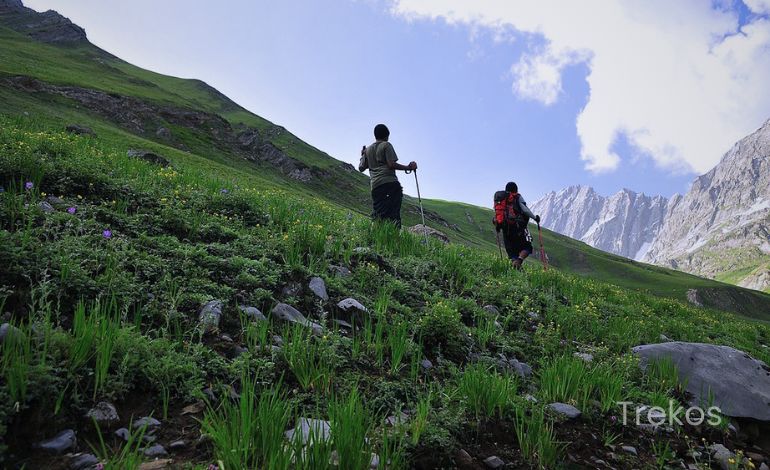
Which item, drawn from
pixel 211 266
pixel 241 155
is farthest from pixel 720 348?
pixel 241 155

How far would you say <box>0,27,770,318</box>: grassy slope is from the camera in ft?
181

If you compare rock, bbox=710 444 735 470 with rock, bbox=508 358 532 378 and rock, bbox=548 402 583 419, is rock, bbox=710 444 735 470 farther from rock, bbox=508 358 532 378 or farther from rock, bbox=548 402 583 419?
rock, bbox=508 358 532 378

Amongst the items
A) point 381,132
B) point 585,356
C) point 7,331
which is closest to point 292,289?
point 7,331

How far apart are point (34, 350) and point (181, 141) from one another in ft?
250

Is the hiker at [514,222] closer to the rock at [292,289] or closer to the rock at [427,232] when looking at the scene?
the rock at [427,232]

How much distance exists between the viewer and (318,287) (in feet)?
19.9

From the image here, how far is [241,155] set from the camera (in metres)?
82.4

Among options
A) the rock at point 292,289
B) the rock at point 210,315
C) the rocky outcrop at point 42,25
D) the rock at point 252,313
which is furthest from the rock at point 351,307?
the rocky outcrop at point 42,25

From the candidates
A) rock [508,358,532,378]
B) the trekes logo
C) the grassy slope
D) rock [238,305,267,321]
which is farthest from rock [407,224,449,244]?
the grassy slope

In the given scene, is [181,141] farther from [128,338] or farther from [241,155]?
[128,338]

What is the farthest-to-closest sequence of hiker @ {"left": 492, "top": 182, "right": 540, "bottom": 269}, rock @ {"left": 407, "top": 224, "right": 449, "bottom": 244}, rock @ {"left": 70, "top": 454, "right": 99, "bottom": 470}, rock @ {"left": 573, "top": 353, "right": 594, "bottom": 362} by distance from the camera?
hiker @ {"left": 492, "top": 182, "right": 540, "bottom": 269}, rock @ {"left": 407, "top": 224, "right": 449, "bottom": 244}, rock @ {"left": 573, "top": 353, "right": 594, "bottom": 362}, rock @ {"left": 70, "top": 454, "right": 99, "bottom": 470}

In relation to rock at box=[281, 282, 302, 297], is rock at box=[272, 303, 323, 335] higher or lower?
lower

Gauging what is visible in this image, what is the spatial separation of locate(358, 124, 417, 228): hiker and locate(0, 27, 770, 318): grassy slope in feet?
133

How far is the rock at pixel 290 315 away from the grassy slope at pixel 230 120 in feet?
154
